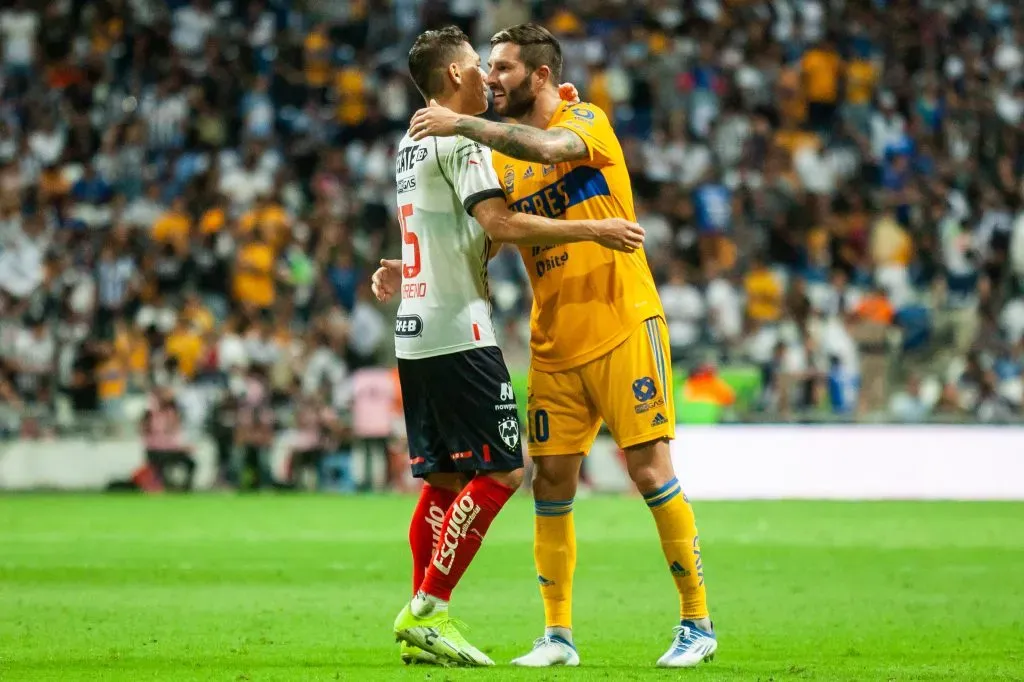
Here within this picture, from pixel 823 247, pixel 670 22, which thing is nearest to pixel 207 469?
pixel 823 247

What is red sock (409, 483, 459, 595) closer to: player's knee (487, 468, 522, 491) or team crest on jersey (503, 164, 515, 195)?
player's knee (487, 468, 522, 491)

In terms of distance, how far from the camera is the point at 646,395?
6.84 meters

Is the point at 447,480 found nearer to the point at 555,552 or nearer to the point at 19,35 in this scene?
the point at 555,552

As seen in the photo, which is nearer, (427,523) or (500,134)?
(500,134)

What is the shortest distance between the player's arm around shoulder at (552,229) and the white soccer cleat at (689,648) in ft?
5.54

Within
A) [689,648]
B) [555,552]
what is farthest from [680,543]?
[555,552]

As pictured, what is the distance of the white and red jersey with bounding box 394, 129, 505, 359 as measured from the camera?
6.69 m

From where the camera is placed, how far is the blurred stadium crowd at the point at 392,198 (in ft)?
65.4

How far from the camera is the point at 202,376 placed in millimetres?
20250

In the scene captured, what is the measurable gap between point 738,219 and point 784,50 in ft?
14.0

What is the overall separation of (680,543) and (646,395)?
0.67 m

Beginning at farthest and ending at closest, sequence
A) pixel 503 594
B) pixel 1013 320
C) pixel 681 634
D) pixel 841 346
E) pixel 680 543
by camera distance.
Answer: pixel 1013 320, pixel 841 346, pixel 503 594, pixel 680 543, pixel 681 634

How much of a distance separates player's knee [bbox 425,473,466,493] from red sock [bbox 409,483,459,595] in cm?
1

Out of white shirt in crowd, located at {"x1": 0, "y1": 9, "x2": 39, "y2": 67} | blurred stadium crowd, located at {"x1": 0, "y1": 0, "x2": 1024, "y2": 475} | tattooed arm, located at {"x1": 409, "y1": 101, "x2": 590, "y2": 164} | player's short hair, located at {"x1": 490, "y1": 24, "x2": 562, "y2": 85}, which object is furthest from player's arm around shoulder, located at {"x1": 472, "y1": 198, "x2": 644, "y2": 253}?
white shirt in crowd, located at {"x1": 0, "y1": 9, "x2": 39, "y2": 67}
